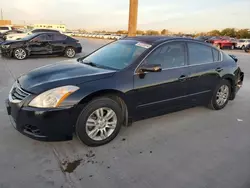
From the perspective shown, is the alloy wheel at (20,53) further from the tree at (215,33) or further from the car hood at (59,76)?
the tree at (215,33)

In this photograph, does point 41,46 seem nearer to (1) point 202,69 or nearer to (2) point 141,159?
(1) point 202,69

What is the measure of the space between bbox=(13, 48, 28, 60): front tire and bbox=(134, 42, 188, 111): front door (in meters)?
9.35

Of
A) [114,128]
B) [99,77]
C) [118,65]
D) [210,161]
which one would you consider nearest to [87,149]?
A: [114,128]

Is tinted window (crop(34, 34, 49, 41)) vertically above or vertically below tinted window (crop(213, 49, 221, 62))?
below

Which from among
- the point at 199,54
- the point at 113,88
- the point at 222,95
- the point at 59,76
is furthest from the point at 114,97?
the point at 222,95

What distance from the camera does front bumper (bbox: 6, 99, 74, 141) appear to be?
8.95 ft

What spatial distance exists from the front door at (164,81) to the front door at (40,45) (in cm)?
936

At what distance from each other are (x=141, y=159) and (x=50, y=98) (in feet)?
4.43

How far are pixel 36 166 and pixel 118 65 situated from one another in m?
1.79

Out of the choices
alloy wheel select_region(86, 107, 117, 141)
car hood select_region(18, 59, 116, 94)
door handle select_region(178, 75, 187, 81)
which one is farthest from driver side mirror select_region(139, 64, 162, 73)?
alloy wheel select_region(86, 107, 117, 141)

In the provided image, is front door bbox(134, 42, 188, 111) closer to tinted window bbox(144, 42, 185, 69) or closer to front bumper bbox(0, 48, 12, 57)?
tinted window bbox(144, 42, 185, 69)

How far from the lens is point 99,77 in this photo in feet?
10.1

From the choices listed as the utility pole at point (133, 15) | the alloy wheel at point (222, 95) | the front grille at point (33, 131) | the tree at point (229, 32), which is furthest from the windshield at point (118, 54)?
the tree at point (229, 32)

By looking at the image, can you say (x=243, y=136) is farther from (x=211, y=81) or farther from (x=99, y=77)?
(x=99, y=77)
